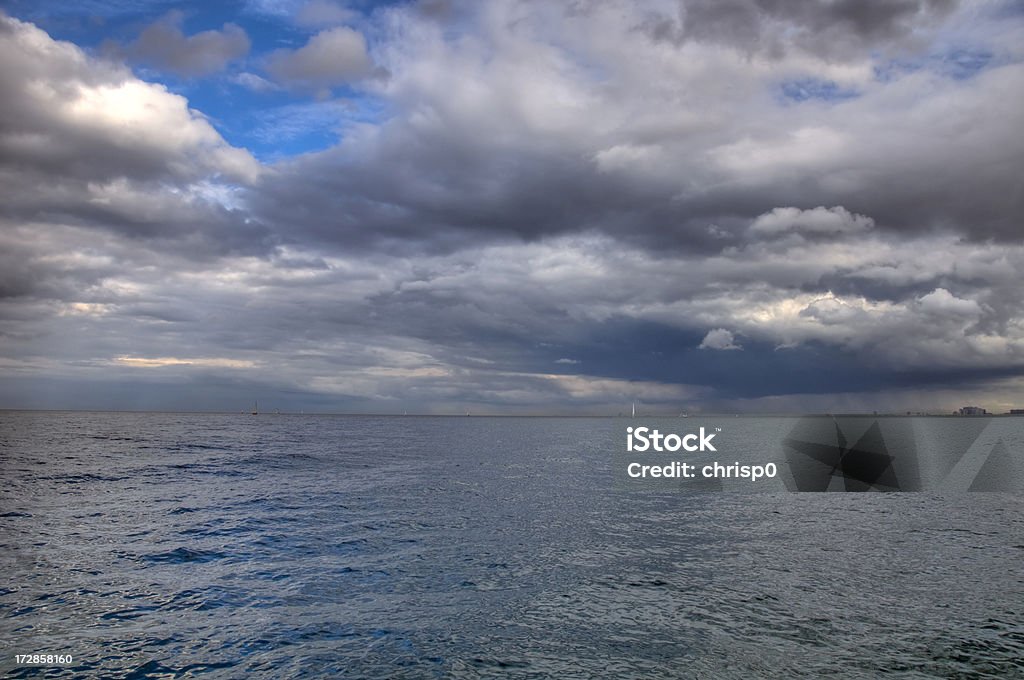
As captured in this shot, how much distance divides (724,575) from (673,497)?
2819 cm

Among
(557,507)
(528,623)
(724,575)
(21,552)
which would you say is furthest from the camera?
(557,507)

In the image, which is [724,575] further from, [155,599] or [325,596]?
[155,599]

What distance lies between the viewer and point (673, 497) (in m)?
55.7

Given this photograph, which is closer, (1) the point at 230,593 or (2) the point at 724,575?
(1) the point at 230,593

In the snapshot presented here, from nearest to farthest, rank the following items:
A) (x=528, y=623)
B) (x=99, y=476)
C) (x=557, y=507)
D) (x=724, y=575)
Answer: (x=528, y=623)
(x=724, y=575)
(x=557, y=507)
(x=99, y=476)

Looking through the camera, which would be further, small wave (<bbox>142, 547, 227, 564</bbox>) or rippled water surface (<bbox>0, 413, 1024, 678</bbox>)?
small wave (<bbox>142, 547, 227, 564</bbox>)

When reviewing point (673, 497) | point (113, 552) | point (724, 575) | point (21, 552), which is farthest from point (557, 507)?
point (21, 552)

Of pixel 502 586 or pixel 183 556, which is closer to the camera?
pixel 502 586

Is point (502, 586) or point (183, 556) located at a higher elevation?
point (502, 586)

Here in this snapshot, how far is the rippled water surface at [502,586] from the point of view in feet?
60.5

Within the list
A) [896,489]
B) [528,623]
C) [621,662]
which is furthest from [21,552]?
[896,489]

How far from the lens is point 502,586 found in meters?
25.7

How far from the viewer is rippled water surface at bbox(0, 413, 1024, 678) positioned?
1844cm

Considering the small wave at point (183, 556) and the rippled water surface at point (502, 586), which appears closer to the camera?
the rippled water surface at point (502, 586)
